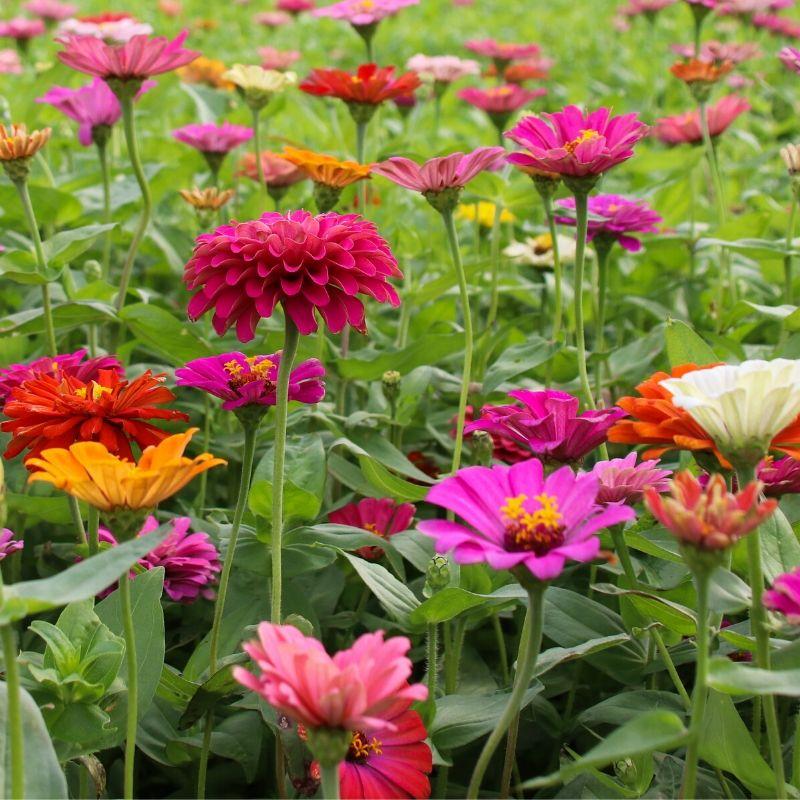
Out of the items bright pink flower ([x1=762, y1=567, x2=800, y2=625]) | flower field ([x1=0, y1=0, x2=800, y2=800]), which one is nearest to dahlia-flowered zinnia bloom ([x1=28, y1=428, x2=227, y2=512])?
flower field ([x1=0, y1=0, x2=800, y2=800])

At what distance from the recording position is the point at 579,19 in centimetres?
466

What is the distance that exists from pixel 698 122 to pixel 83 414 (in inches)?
51.3

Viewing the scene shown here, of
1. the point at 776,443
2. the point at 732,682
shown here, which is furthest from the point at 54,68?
the point at 732,682

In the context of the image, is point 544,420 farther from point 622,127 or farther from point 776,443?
point 622,127

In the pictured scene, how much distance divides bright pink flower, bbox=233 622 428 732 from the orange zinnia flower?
315 mm

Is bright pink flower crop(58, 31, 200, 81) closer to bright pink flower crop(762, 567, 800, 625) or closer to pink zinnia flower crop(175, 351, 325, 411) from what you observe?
pink zinnia flower crop(175, 351, 325, 411)

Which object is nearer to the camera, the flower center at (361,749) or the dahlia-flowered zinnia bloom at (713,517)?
the dahlia-flowered zinnia bloom at (713,517)

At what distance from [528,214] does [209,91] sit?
71 centimetres

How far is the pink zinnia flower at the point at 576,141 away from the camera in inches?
37.1

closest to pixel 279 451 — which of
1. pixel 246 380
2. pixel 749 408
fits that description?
pixel 246 380

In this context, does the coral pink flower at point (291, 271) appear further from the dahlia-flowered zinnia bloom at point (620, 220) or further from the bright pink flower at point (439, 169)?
the dahlia-flowered zinnia bloom at point (620, 220)

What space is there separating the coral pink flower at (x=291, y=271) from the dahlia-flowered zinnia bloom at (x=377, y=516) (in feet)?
1.10

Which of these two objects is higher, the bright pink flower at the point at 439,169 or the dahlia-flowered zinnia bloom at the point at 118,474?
the bright pink flower at the point at 439,169

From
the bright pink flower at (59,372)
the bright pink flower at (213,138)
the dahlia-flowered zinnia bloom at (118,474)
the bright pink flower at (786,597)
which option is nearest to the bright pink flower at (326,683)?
the dahlia-flowered zinnia bloom at (118,474)
